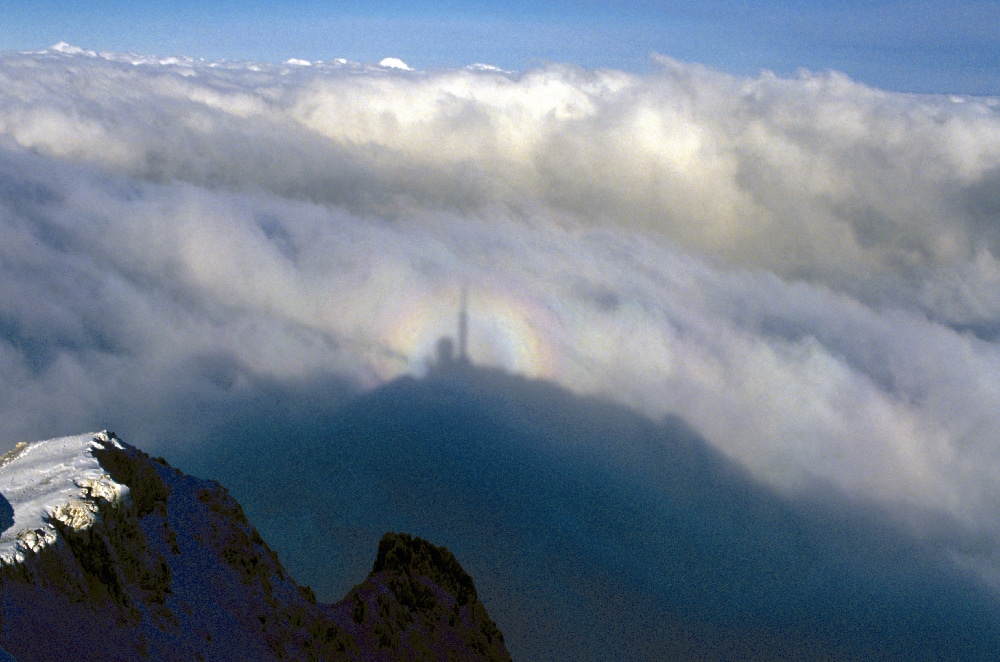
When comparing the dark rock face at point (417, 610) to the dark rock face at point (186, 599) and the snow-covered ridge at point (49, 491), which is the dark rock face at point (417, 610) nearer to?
the dark rock face at point (186, 599)

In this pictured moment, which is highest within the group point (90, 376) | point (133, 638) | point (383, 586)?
point (90, 376)

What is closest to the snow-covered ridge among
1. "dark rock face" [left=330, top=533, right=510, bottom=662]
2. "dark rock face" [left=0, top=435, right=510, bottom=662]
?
"dark rock face" [left=0, top=435, right=510, bottom=662]

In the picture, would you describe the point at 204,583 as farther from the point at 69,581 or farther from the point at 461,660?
the point at 461,660

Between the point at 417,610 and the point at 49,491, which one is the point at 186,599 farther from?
the point at 417,610

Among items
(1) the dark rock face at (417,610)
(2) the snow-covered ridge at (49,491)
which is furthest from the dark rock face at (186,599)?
(2) the snow-covered ridge at (49,491)

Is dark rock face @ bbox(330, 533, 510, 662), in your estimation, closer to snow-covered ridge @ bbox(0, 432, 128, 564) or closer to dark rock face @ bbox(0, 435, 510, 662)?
dark rock face @ bbox(0, 435, 510, 662)

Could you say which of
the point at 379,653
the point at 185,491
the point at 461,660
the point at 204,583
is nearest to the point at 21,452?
the point at 185,491

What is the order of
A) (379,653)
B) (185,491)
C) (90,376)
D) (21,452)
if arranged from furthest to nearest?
(90,376)
(379,653)
(185,491)
(21,452)
